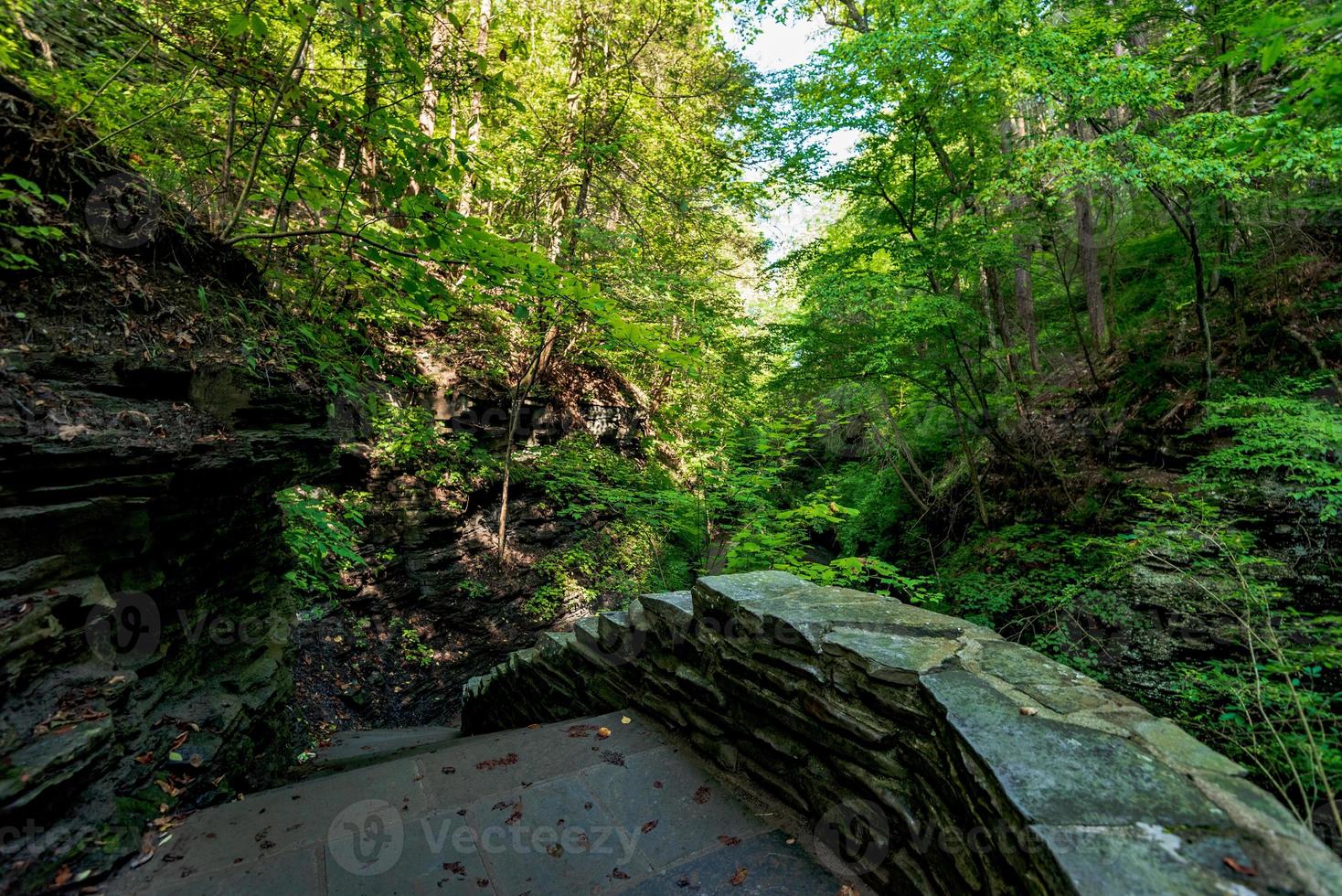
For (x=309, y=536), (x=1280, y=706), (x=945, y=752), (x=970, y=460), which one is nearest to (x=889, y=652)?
(x=945, y=752)

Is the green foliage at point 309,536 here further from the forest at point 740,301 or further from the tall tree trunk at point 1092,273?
the tall tree trunk at point 1092,273

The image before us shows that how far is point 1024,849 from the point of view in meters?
1.20

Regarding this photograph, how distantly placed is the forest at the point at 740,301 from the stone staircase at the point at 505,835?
165 centimetres

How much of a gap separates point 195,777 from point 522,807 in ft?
5.26

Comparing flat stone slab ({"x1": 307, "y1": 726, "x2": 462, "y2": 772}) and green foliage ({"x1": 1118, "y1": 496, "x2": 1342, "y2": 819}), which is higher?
green foliage ({"x1": 1118, "y1": 496, "x2": 1342, "y2": 819})

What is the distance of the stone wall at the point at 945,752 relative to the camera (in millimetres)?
1078

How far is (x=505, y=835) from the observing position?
215 cm

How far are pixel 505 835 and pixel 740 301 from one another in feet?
33.4

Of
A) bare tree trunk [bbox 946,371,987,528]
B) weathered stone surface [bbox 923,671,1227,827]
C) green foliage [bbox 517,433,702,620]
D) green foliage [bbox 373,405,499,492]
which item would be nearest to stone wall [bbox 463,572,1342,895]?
weathered stone surface [bbox 923,671,1227,827]

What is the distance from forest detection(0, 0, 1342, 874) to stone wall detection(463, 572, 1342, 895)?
33 cm

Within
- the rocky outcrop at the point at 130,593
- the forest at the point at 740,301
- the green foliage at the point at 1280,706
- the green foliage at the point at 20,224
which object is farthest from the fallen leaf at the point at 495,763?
the green foliage at the point at 20,224

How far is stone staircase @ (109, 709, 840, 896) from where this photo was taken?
73.8 inches

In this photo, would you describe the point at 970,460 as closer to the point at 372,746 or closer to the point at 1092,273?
the point at 1092,273

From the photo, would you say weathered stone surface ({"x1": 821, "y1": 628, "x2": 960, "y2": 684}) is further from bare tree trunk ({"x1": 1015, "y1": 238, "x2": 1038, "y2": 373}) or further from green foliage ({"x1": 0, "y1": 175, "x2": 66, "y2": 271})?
bare tree trunk ({"x1": 1015, "y1": 238, "x2": 1038, "y2": 373})
